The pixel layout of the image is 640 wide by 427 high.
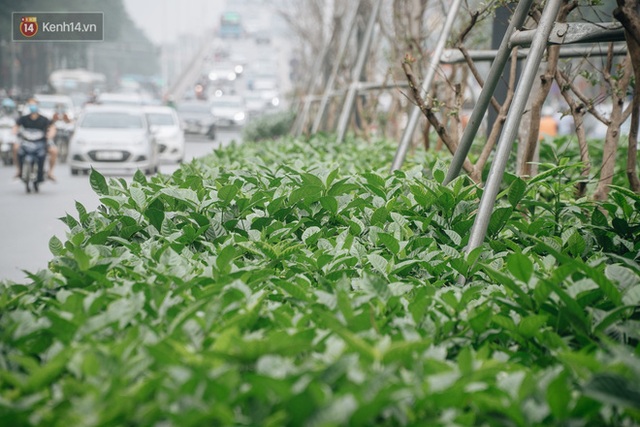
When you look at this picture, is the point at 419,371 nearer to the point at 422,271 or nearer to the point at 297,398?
the point at 297,398

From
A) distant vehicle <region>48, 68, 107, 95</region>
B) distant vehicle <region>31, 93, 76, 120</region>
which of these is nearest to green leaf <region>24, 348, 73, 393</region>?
A: distant vehicle <region>48, 68, 107, 95</region>

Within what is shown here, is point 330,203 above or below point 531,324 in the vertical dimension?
below

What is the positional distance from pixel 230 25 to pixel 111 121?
5529 cm

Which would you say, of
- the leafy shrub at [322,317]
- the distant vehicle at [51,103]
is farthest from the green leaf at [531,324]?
the distant vehicle at [51,103]

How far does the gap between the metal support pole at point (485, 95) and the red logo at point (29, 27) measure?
243 centimetres

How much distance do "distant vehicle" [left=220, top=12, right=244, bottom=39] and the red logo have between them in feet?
231

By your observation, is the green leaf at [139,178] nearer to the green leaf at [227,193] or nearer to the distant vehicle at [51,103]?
the green leaf at [227,193]

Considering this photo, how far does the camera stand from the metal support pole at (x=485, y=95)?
473 centimetres

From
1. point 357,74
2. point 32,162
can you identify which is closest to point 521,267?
point 357,74

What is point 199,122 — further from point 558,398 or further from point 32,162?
point 558,398

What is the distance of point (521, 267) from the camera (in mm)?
2920

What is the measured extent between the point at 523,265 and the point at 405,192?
2.13 m

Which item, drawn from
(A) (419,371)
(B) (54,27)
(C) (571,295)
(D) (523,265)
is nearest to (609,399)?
(A) (419,371)

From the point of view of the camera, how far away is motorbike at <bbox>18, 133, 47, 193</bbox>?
56.5 feet
